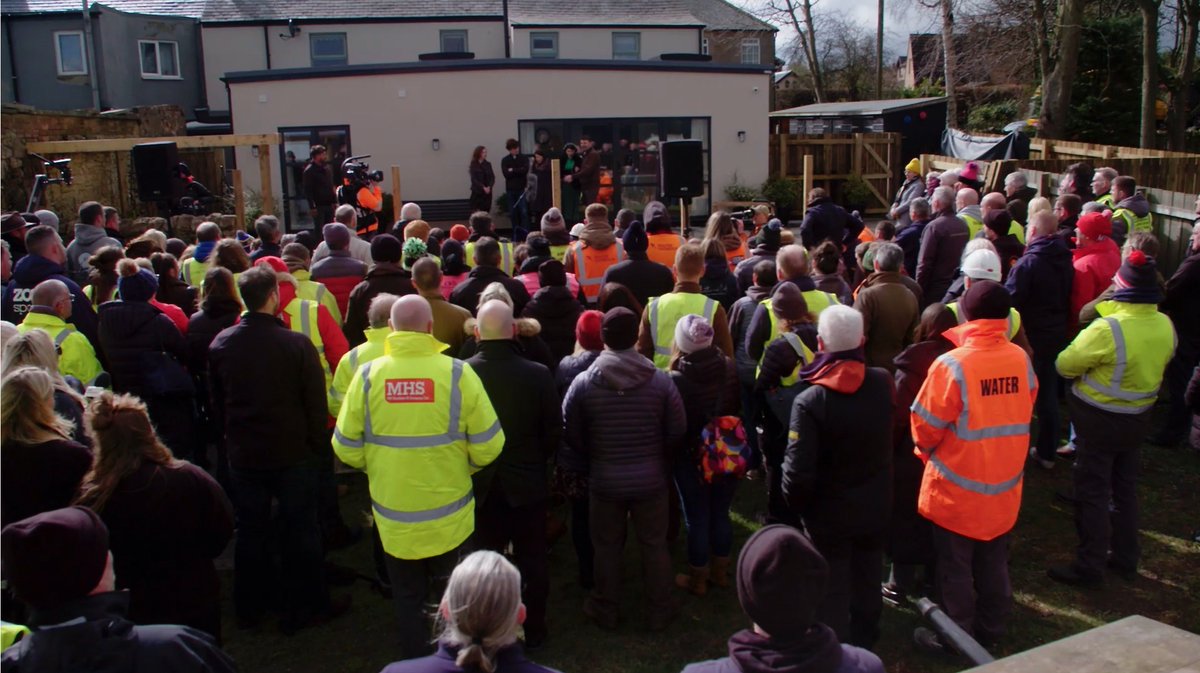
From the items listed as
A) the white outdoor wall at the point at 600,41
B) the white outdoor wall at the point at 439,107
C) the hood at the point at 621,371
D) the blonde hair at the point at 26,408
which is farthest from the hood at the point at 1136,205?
the white outdoor wall at the point at 600,41

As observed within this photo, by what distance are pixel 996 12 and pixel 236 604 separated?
1149 inches

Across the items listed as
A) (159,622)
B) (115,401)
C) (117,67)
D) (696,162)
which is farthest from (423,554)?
(117,67)

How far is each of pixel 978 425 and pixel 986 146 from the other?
1511 cm

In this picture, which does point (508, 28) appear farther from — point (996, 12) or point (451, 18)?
point (996, 12)

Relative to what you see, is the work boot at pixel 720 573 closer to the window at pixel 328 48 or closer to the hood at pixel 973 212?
the hood at pixel 973 212

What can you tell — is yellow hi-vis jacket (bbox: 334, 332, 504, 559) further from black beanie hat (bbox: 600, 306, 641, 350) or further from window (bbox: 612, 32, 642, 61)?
window (bbox: 612, 32, 642, 61)

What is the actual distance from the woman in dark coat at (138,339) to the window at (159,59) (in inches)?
1022

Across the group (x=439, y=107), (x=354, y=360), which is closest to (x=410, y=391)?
(x=354, y=360)

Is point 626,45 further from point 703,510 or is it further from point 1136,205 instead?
point 703,510

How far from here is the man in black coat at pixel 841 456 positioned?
4.16 meters

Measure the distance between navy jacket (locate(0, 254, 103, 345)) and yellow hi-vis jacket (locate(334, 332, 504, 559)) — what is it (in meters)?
2.75

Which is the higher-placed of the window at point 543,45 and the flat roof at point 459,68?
the window at point 543,45

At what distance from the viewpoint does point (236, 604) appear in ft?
16.3

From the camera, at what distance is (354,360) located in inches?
195
